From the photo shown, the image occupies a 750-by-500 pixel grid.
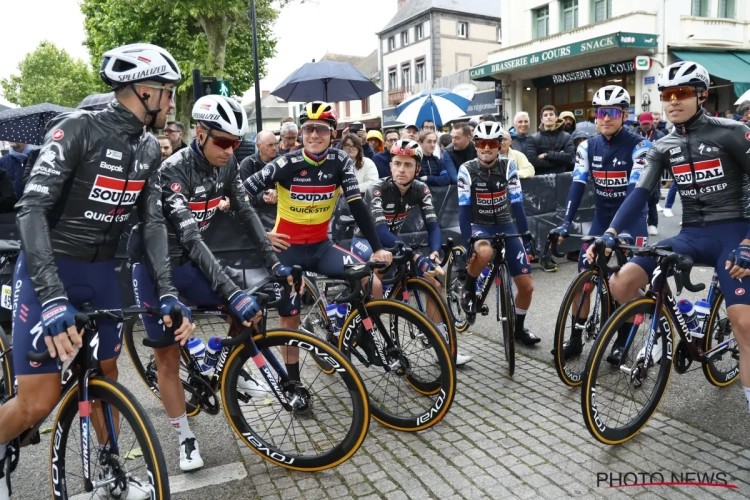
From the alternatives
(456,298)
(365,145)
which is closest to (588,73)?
(365,145)

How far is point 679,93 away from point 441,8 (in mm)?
46289

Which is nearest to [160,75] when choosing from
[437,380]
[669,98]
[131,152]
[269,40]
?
[131,152]

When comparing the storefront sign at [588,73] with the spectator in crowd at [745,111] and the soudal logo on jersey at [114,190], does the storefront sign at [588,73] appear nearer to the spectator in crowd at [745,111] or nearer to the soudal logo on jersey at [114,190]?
the spectator in crowd at [745,111]

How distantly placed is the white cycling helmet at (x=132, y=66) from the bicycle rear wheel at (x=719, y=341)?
411cm

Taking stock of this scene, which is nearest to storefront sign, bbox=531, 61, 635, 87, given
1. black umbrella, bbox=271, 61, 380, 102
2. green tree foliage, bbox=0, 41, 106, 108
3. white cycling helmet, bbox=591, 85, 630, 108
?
black umbrella, bbox=271, 61, 380, 102

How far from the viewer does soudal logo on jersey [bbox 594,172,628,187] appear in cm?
550

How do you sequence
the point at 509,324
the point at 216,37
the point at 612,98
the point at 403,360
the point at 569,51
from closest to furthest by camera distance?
the point at 403,360 < the point at 509,324 < the point at 612,98 < the point at 216,37 < the point at 569,51

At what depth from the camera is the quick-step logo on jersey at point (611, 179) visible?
18.0ft

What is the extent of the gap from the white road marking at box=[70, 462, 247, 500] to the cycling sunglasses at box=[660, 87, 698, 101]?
12.2ft

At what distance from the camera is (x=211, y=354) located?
12.9 ft

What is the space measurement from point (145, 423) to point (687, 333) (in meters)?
3.48

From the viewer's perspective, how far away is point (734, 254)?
370cm

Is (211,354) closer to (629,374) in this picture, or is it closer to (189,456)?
(189,456)

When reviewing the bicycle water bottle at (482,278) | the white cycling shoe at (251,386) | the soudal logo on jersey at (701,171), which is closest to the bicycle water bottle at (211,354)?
the white cycling shoe at (251,386)
